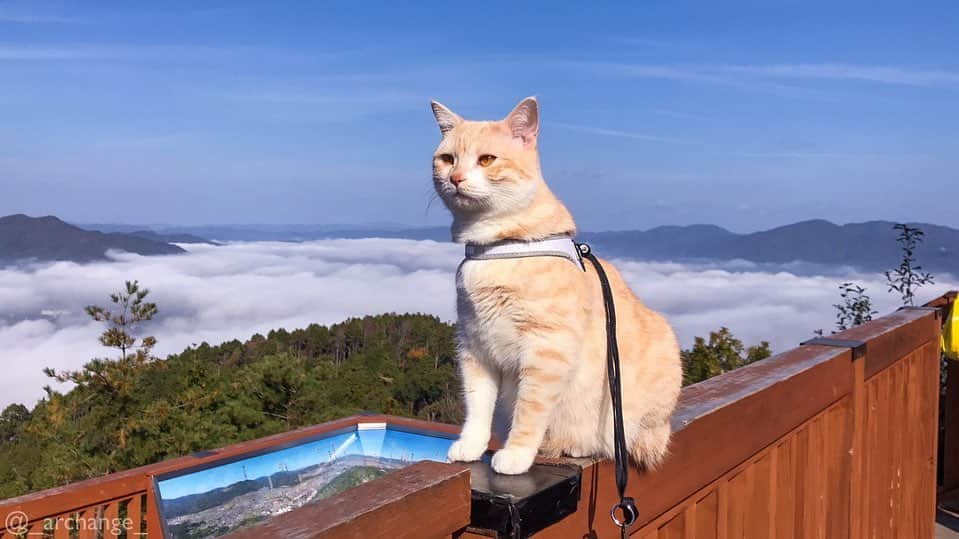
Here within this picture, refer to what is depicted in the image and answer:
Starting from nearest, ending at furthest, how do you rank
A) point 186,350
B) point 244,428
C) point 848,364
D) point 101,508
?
point 848,364 → point 101,508 → point 244,428 → point 186,350

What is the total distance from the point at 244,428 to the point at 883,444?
3433 mm

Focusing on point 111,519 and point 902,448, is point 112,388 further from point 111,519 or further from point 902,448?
point 902,448

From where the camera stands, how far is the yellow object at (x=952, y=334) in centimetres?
364

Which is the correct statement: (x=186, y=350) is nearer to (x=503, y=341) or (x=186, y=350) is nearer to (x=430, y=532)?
(x=503, y=341)

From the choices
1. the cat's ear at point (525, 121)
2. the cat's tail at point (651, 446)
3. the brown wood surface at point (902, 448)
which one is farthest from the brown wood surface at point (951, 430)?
the cat's ear at point (525, 121)

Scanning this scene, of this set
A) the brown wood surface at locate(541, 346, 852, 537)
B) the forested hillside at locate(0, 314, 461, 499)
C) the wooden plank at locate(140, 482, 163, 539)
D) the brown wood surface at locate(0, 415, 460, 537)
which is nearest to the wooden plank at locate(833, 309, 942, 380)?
the brown wood surface at locate(541, 346, 852, 537)

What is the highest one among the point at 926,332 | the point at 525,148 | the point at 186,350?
the point at 525,148

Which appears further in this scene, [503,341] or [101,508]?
[101,508]

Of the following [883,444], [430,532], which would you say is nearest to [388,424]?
[883,444]

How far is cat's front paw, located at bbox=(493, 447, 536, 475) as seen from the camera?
3.86ft

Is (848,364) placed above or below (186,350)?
above

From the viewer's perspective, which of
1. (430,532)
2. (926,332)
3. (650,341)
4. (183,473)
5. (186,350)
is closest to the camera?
(430,532)

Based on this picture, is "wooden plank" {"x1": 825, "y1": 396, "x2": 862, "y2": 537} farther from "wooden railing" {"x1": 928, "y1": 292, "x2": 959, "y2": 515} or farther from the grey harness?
"wooden railing" {"x1": 928, "y1": 292, "x2": 959, "y2": 515}

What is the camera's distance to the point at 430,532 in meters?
0.90
